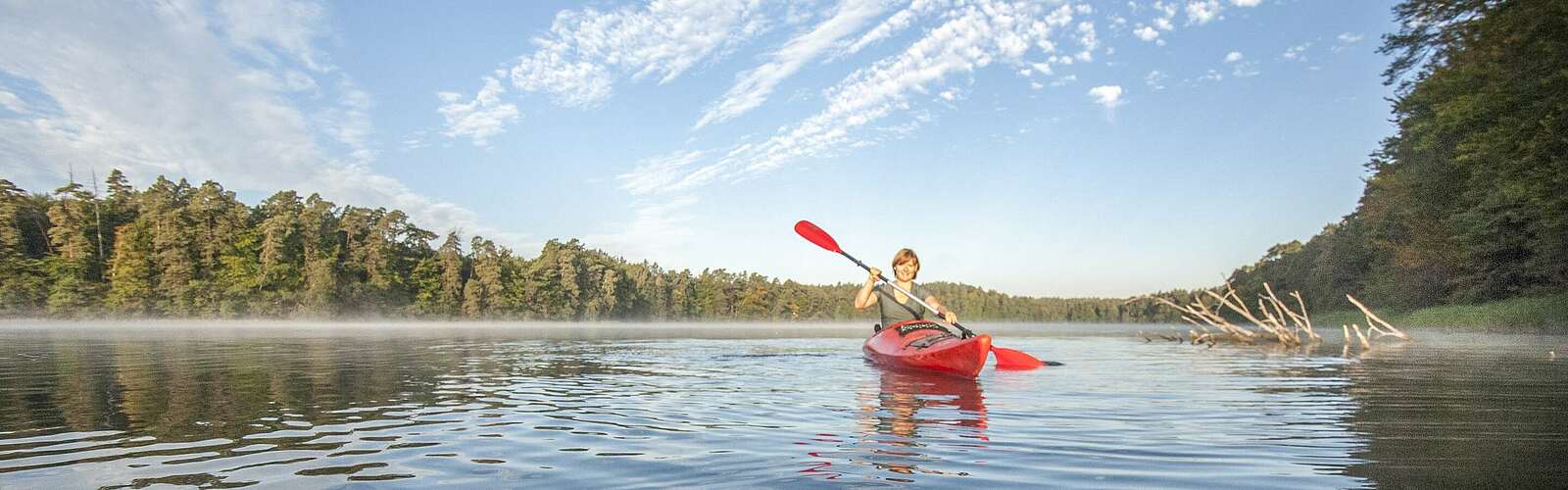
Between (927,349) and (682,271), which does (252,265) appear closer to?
(682,271)

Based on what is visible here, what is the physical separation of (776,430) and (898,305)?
7.40m

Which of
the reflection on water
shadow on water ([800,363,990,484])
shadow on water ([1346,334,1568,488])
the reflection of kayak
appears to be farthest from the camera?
the reflection of kayak

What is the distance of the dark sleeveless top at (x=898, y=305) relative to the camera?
12.1m

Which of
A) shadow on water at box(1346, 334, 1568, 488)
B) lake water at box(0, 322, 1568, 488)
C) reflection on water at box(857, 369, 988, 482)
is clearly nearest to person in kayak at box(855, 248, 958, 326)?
lake water at box(0, 322, 1568, 488)

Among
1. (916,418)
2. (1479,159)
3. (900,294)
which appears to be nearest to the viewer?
(916,418)

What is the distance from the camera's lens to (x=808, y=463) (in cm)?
383

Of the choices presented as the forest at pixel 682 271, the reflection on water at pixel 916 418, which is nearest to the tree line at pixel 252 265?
the forest at pixel 682 271

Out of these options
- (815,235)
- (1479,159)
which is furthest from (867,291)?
(1479,159)

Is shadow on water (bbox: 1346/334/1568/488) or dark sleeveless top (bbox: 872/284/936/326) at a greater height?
dark sleeveless top (bbox: 872/284/936/326)

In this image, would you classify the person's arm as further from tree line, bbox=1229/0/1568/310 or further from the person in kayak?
tree line, bbox=1229/0/1568/310

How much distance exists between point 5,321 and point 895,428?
2776 inches

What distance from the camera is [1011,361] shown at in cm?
1164

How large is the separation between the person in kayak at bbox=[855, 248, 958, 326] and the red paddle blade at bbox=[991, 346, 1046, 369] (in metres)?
0.78

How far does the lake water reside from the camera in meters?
3.55
